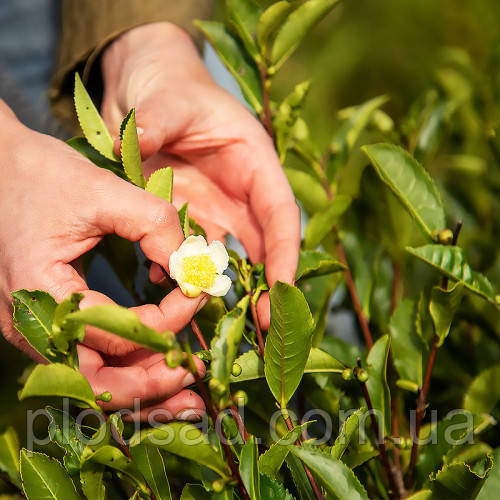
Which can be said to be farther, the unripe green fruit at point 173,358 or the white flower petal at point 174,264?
the white flower petal at point 174,264

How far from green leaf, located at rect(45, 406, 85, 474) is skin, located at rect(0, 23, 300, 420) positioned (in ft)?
0.21

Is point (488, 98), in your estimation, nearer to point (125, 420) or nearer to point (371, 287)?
point (371, 287)

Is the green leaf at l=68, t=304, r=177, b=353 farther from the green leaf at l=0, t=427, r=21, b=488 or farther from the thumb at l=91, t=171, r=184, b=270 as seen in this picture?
the green leaf at l=0, t=427, r=21, b=488

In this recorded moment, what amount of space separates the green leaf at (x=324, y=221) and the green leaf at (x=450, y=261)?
0.17m

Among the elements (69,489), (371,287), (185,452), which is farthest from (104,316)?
(371,287)

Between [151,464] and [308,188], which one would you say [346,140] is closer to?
[308,188]

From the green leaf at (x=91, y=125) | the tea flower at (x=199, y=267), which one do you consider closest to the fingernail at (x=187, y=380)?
the tea flower at (x=199, y=267)

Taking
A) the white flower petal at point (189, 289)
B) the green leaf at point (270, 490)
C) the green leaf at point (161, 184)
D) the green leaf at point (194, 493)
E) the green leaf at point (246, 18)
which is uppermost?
the green leaf at point (246, 18)

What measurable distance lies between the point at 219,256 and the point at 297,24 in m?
0.41

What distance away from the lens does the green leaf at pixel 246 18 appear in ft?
2.94

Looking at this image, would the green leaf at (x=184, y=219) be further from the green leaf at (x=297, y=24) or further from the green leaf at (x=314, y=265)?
the green leaf at (x=297, y=24)

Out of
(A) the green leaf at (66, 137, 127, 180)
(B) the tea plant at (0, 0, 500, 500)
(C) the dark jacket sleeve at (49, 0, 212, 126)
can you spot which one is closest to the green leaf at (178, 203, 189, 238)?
(B) the tea plant at (0, 0, 500, 500)

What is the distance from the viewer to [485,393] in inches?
32.3

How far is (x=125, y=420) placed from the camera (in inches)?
29.8
